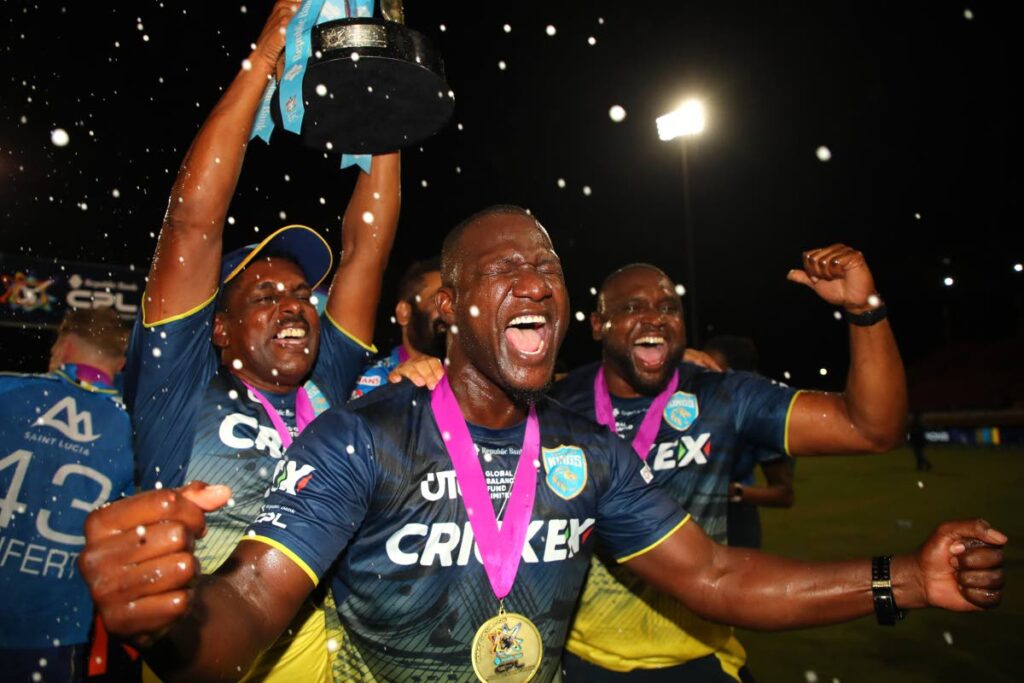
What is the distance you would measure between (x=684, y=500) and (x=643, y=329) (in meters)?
0.96

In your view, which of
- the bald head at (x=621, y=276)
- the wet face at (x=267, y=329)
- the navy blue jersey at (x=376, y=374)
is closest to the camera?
the wet face at (x=267, y=329)

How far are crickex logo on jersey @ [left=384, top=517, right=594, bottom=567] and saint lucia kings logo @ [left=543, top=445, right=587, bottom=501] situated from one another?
0.44 feet

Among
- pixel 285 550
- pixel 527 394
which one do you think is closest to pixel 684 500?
pixel 527 394

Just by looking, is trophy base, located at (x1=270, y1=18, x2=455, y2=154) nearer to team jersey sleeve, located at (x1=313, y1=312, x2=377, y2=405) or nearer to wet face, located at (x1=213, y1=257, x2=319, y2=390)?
wet face, located at (x1=213, y1=257, x2=319, y2=390)

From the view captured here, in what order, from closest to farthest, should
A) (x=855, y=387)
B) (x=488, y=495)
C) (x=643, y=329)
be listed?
(x=488, y=495), (x=855, y=387), (x=643, y=329)

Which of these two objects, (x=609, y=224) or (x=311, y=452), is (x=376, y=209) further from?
(x=609, y=224)

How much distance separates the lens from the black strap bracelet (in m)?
2.97

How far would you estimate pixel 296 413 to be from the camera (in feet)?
9.46

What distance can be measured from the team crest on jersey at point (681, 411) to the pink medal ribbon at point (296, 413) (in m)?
1.77

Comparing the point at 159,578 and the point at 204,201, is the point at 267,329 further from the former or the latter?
the point at 159,578

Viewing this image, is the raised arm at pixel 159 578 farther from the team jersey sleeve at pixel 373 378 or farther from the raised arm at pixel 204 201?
the team jersey sleeve at pixel 373 378

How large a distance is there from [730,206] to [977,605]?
22.7 meters

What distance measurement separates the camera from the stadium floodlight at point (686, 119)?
1446cm

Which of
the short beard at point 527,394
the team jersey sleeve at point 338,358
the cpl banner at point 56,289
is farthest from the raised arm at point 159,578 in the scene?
the cpl banner at point 56,289
